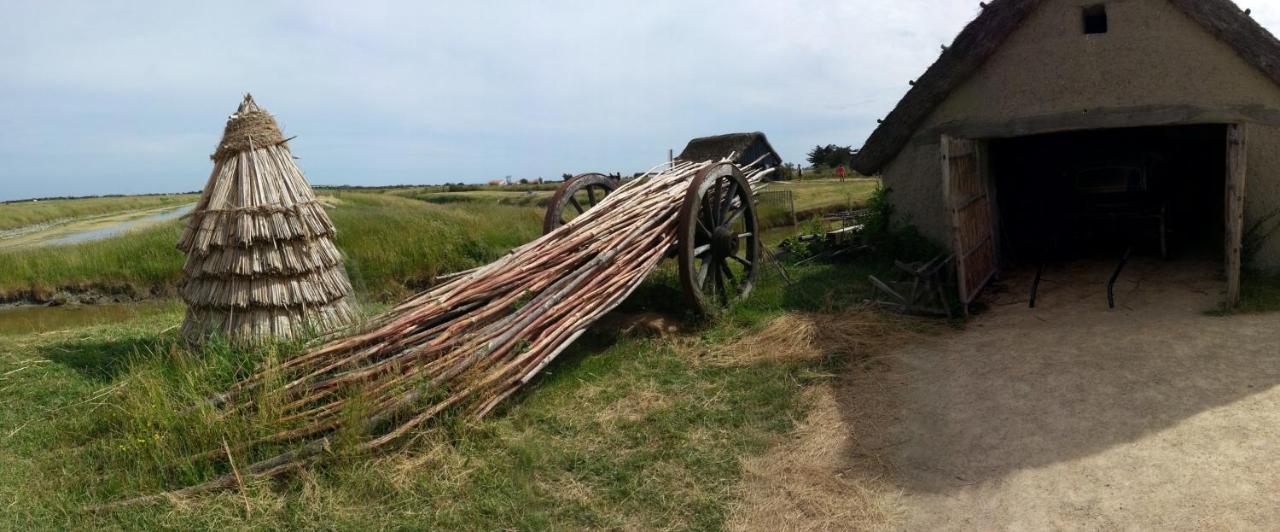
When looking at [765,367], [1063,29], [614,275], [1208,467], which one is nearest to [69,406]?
[614,275]

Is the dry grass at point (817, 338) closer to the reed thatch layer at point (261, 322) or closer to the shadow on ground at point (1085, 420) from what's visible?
the shadow on ground at point (1085, 420)

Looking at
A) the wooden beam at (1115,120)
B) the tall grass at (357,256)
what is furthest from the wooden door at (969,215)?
the tall grass at (357,256)

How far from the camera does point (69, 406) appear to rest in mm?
4547

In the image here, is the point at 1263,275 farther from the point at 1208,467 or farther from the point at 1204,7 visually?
the point at 1208,467

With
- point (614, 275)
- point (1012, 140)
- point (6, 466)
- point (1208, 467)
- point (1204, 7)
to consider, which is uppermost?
point (1204, 7)

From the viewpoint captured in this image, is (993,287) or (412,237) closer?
(993,287)

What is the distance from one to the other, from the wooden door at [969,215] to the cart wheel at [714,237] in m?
1.78

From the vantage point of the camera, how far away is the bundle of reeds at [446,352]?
3.82 m

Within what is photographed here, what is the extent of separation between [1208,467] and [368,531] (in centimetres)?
405

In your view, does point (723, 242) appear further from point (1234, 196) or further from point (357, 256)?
point (357, 256)

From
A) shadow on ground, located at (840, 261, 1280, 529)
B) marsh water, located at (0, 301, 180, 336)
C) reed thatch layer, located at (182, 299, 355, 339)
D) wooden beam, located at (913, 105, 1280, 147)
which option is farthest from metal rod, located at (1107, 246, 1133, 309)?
marsh water, located at (0, 301, 180, 336)

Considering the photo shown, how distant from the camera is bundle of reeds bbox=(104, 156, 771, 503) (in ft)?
12.5

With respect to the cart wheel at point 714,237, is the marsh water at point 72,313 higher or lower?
lower

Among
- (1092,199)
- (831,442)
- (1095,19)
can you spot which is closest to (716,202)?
(831,442)
